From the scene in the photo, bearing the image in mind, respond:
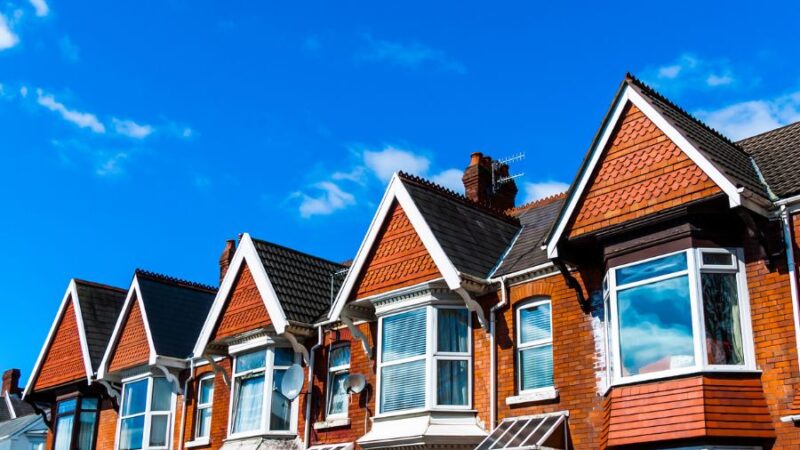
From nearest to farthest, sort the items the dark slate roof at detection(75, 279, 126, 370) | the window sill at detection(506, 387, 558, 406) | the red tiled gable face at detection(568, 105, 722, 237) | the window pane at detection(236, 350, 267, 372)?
the red tiled gable face at detection(568, 105, 722, 237) < the window sill at detection(506, 387, 558, 406) < the window pane at detection(236, 350, 267, 372) < the dark slate roof at detection(75, 279, 126, 370)

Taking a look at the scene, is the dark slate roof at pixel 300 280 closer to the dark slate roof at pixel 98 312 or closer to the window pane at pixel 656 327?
the dark slate roof at pixel 98 312

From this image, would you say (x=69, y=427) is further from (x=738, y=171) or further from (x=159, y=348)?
(x=738, y=171)

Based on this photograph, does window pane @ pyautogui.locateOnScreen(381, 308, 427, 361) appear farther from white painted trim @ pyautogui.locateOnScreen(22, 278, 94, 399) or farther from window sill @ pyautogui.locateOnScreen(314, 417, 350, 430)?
white painted trim @ pyautogui.locateOnScreen(22, 278, 94, 399)

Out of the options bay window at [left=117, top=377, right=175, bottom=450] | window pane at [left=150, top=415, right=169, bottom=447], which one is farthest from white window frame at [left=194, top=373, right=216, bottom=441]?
window pane at [left=150, top=415, right=169, bottom=447]

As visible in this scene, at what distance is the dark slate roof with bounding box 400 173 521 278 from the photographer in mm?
22375

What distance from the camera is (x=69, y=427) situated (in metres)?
32.6

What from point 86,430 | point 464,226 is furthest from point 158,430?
point 464,226

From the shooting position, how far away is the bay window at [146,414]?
2953cm

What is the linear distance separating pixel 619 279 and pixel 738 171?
9.98 feet

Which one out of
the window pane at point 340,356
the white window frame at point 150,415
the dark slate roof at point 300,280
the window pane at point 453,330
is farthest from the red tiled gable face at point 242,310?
the window pane at point 453,330

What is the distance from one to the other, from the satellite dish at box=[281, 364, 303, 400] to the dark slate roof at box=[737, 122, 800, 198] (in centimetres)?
1214

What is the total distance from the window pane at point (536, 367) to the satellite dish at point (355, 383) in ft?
14.4

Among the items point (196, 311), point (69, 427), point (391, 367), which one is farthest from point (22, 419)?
point (391, 367)

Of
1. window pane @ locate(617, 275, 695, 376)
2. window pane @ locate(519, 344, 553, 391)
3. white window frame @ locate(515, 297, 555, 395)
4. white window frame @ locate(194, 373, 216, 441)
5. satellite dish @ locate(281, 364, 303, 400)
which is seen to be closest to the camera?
window pane @ locate(617, 275, 695, 376)
